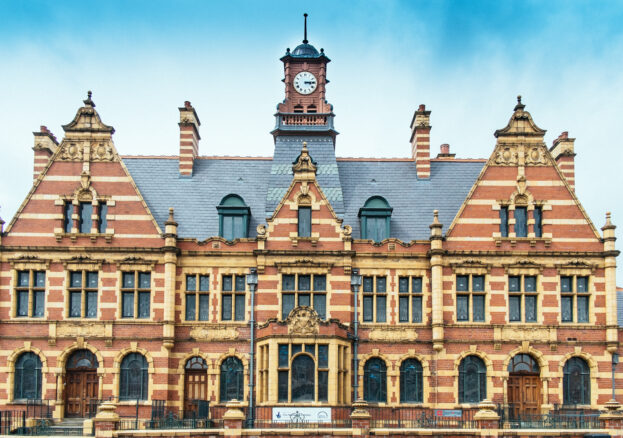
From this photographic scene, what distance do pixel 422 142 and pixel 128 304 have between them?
681 inches

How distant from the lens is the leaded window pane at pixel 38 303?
3581 centimetres

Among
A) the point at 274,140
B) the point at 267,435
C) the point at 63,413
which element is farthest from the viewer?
the point at 274,140

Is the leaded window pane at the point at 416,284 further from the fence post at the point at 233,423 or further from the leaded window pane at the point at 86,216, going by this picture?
the leaded window pane at the point at 86,216

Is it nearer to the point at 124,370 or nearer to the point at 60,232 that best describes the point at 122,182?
the point at 60,232

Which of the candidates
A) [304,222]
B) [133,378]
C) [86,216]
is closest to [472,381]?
[304,222]

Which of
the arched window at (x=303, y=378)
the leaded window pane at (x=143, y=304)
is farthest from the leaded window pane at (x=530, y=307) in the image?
the leaded window pane at (x=143, y=304)

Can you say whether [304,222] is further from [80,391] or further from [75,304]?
[80,391]

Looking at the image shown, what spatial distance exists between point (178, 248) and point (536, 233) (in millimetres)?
16928

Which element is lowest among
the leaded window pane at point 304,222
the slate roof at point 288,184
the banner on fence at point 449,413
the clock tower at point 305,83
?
the banner on fence at point 449,413

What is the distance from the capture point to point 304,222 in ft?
121

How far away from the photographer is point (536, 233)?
37062 millimetres

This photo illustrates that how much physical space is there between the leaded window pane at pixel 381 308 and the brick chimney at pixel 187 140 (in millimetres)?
12015

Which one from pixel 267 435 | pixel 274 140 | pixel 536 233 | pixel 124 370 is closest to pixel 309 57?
pixel 274 140

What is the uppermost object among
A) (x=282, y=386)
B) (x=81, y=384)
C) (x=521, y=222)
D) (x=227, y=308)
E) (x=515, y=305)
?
(x=521, y=222)
